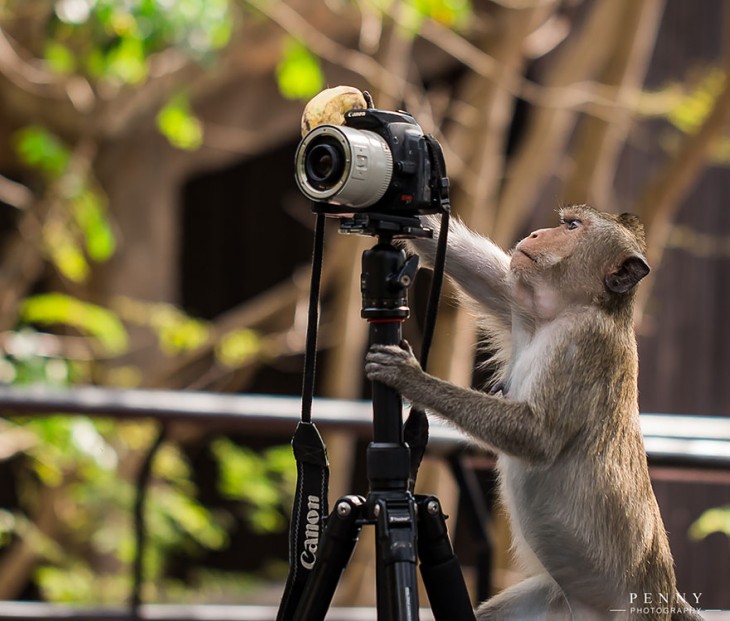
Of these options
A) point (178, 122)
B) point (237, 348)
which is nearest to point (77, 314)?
point (237, 348)

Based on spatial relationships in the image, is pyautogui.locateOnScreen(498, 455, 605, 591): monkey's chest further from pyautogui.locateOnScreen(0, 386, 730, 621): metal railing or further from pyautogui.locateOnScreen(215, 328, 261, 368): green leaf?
pyautogui.locateOnScreen(215, 328, 261, 368): green leaf

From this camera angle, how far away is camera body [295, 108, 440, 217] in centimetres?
156

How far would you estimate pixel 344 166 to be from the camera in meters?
1.55

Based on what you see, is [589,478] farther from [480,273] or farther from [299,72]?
[299,72]

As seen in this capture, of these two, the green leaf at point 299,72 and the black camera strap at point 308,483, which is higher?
the green leaf at point 299,72

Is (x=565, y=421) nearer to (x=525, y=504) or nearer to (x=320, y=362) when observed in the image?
(x=525, y=504)

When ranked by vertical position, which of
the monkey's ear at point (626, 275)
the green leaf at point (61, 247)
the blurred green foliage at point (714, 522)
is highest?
the green leaf at point (61, 247)

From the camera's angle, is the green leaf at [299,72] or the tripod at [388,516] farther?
the green leaf at [299,72]

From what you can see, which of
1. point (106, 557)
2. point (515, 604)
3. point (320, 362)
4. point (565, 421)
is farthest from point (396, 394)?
point (320, 362)

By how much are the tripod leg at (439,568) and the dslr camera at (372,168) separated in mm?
418

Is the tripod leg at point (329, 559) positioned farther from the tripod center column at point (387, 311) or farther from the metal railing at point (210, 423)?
the metal railing at point (210, 423)

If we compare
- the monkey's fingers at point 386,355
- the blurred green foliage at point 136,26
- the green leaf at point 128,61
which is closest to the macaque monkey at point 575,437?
the monkey's fingers at point 386,355

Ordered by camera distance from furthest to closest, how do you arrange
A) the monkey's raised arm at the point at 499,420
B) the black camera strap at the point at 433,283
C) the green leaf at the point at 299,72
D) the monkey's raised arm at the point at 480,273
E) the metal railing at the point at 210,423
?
the green leaf at the point at 299,72 → the metal railing at the point at 210,423 → the monkey's raised arm at the point at 480,273 → the monkey's raised arm at the point at 499,420 → the black camera strap at the point at 433,283

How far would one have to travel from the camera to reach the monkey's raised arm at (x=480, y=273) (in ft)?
7.05
